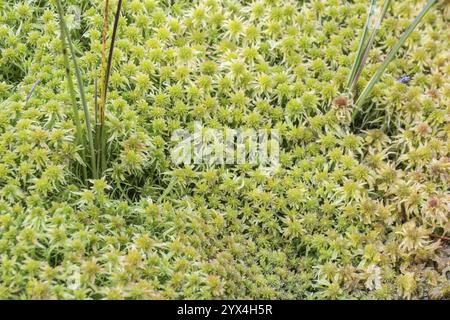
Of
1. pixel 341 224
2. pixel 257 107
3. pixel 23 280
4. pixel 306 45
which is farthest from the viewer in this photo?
pixel 306 45

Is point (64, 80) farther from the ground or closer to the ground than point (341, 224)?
farther from the ground

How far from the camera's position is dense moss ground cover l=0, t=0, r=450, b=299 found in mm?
2084

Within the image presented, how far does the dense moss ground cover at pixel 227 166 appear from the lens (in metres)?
2.08

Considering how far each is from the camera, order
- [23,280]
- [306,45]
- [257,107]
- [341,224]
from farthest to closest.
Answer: [306,45], [257,107], [341,224], [23,280]

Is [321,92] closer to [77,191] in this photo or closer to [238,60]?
[238,60]

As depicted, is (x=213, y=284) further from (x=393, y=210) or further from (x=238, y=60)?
(x=238, y=60)

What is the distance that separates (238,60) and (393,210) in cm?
99

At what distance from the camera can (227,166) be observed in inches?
97.6

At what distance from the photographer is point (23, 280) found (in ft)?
6.37

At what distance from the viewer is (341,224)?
2.36 m

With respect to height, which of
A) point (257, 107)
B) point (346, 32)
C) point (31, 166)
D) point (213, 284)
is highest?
point (346, 32)

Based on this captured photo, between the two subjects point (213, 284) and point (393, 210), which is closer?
point (213, 284)

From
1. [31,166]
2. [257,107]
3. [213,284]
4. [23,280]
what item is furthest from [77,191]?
[257,107]

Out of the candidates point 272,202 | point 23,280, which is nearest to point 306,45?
point 272,202
